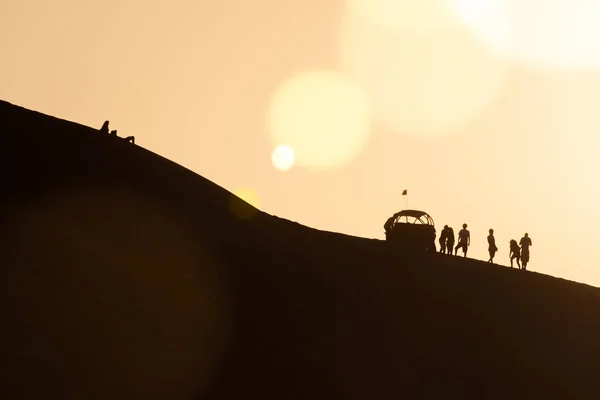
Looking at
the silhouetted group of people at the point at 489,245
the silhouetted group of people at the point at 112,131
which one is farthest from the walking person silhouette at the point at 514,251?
the silhouetted group of people at the point at 112,131

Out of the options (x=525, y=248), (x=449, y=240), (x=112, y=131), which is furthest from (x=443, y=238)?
(x=112, y=131)

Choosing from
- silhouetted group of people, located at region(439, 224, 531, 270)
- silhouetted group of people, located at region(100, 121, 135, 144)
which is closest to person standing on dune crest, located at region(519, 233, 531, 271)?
silhouetted group of people, located at region(439, 224, 531, 270)

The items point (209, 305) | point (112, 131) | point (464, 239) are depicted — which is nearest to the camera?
point (209, 305)

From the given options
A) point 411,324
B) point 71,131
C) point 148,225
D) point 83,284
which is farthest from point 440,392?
point 71,131

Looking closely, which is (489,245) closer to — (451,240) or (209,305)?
(451,240)

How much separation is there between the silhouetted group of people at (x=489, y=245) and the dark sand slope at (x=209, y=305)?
519 centimetres

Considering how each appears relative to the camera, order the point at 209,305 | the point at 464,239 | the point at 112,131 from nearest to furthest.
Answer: the point at 209,305
the point at 112,131
the point at 464,239

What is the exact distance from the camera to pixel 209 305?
26156mm

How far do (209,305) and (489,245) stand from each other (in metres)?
24.3

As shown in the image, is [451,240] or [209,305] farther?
[451,240]

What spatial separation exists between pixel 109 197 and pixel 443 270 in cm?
1781

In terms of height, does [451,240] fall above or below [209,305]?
A: above

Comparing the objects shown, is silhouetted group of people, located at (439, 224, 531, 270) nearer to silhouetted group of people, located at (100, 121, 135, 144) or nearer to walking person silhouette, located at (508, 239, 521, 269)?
walking person silhouette, located at (508, 239, 521, 269)

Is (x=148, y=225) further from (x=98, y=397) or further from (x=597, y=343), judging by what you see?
(x=597, y=343)
